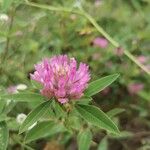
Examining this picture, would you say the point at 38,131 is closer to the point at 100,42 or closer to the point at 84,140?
the point at 84,140

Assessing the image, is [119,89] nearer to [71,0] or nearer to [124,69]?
[124,69]

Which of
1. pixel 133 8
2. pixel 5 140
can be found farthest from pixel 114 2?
pixel 5 140

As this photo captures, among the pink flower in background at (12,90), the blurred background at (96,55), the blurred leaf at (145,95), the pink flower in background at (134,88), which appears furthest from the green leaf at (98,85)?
the pink flower in background at (134,88)

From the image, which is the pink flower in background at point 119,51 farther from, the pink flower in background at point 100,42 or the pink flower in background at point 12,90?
the pink flower in background at point 12,90

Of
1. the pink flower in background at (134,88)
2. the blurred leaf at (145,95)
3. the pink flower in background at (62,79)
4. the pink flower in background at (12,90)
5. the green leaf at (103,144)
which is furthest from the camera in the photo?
the pink flower in background at (134,88)

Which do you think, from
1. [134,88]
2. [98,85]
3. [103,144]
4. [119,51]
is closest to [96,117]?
[98,85]

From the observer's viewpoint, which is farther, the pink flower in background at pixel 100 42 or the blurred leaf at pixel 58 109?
the pink flower in background at pixel 100 42
